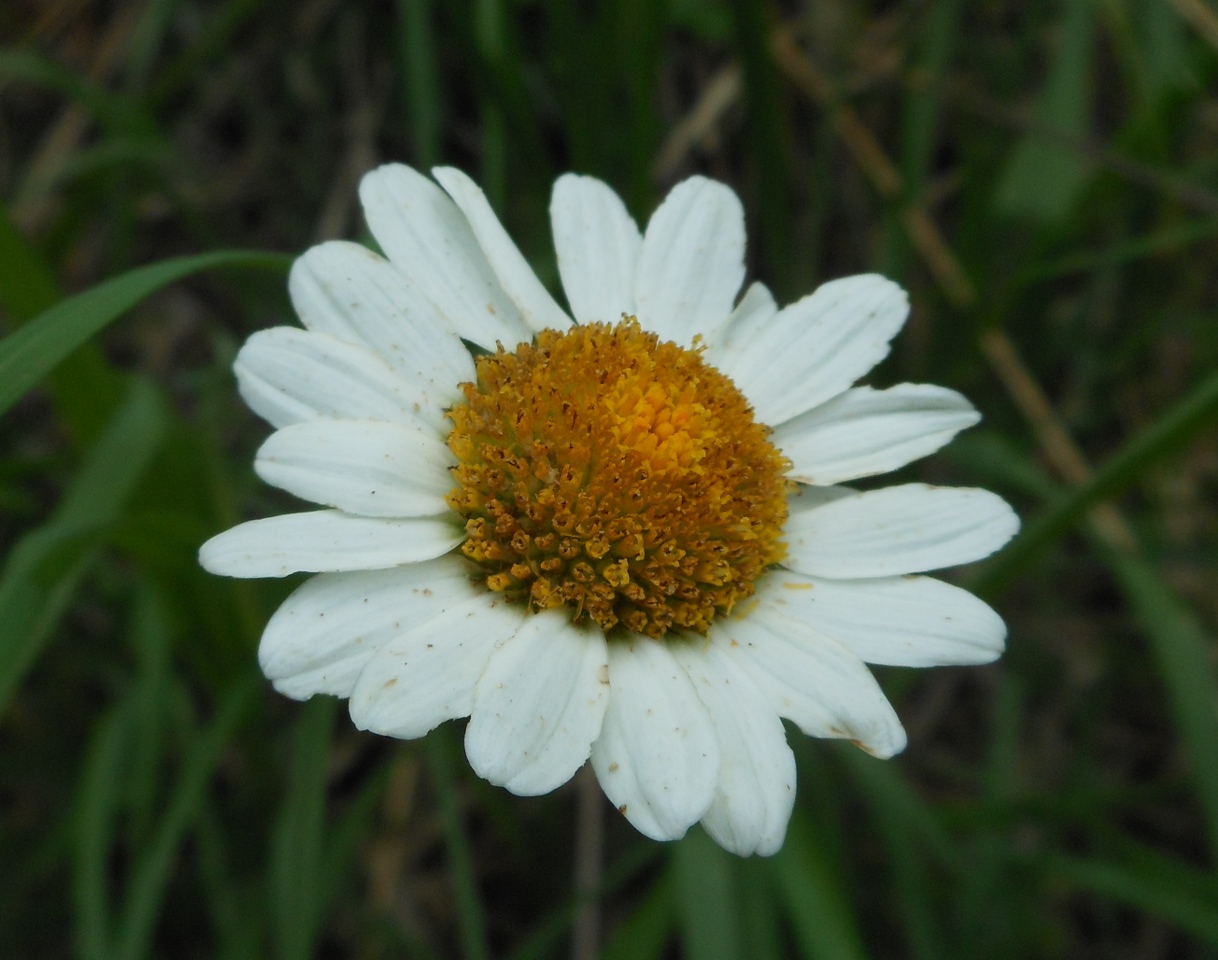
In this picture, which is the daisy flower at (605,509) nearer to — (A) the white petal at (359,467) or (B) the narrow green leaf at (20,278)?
(A) the white petal at (359,467)

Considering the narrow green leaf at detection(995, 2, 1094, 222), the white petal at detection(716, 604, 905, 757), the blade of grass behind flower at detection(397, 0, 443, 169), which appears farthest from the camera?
the narrow green leaf at detection(995, 2, 1094, 222)

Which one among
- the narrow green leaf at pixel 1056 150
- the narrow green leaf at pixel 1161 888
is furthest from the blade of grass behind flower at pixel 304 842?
the narrow green leaf at pixel 1056 150

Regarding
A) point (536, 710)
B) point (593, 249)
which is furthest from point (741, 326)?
point (536, 710)

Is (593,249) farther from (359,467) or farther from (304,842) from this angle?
(304,842)

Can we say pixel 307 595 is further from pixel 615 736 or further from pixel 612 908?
pixel 612 908

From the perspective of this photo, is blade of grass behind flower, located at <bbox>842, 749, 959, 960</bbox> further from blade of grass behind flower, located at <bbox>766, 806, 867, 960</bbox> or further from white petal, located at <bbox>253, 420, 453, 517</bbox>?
white petal, located at <bbox>253, 420, 453, 517</bbox>

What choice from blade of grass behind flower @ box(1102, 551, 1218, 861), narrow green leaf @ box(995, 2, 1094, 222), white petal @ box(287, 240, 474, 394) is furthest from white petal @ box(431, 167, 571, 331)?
narrow green leaf @ box(995, 2, 1094, 222)
